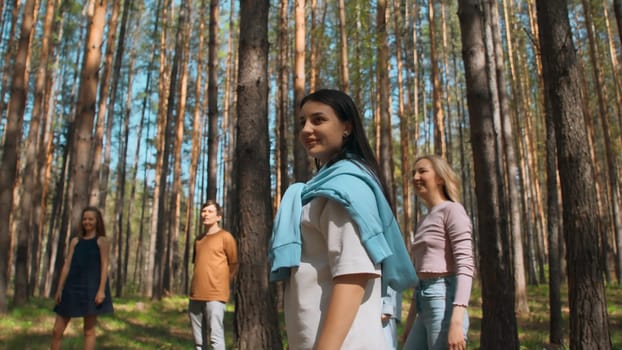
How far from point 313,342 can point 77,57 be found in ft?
71.7

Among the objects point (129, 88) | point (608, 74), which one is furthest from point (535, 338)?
point (129, 88)

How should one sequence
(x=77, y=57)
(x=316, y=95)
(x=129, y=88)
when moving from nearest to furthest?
(x=316, y=95) → (x=77, y=57) → (x=129, y=88)

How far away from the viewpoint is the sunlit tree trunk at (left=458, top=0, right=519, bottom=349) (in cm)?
500

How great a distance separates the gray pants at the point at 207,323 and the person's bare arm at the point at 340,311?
13.7 ft

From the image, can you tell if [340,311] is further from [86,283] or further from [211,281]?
[86,283]

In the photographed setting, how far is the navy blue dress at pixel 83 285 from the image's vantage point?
5.29 meters

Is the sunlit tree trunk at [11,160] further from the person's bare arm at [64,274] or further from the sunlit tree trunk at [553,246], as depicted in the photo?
the sunlit tree trunk at [553,246]

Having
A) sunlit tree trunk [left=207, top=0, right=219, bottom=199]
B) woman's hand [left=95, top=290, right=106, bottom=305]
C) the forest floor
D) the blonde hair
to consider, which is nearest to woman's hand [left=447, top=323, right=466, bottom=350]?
the blonde hair

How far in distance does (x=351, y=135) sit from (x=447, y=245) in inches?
57.1

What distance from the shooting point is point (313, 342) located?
4.41 feet

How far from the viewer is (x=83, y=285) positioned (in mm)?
5379

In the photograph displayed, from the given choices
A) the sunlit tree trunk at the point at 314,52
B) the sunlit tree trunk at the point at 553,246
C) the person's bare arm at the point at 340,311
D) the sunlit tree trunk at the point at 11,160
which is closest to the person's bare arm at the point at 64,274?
the sunlit tree trunk at the point at 11,160

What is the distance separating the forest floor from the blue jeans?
189 inches

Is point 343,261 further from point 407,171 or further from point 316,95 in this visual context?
point 407,171
